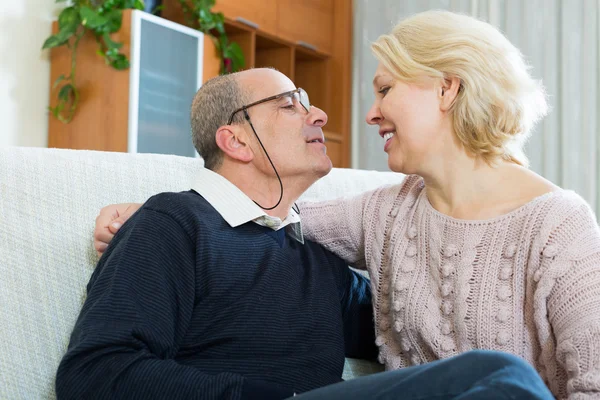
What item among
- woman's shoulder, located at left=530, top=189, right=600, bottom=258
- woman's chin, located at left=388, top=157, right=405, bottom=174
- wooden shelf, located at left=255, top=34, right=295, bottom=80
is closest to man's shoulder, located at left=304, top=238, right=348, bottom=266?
woman's chin, located at left=388, top=157, right=405, bottom=174

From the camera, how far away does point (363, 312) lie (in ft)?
5.77

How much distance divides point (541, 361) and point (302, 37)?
3568mm

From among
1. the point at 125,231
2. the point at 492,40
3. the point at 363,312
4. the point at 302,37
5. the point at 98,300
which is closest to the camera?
the point at 98,300

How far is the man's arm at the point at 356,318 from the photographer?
172 cm

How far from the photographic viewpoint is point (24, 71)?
3525 millimetres

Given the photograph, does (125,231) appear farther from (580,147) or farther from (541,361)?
(580,147)

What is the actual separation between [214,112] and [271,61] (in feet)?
9.82

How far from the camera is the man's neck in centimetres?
170

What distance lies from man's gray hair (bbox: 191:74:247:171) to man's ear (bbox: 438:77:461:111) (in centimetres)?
46

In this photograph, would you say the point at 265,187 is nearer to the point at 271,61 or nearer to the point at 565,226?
the point at 565,226

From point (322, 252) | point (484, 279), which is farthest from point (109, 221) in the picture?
point (484, 279)

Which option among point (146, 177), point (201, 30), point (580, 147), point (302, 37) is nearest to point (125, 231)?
point (146, 177)

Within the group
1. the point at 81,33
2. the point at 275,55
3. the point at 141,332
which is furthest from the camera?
the point at 275,55

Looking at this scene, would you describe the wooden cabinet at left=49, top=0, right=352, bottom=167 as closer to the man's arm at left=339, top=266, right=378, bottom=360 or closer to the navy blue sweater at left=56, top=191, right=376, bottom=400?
the man's arm at left=339, top=266, right=378, bottom=360
